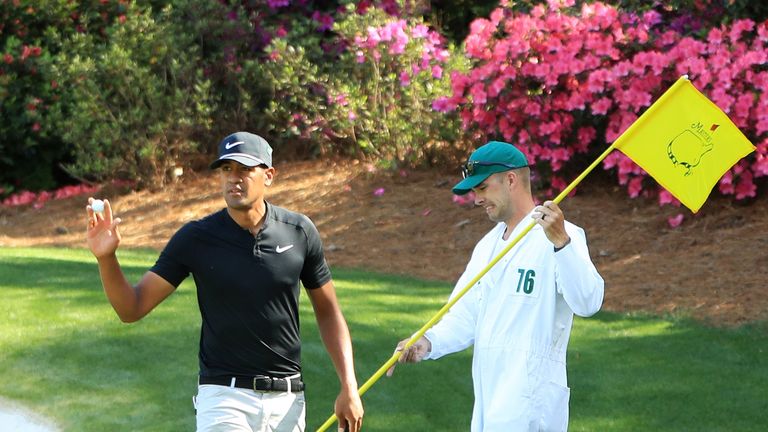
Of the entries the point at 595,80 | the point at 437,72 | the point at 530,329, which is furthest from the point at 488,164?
the point at 437,72

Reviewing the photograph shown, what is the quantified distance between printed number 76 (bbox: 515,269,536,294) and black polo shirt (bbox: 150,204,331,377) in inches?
32.8

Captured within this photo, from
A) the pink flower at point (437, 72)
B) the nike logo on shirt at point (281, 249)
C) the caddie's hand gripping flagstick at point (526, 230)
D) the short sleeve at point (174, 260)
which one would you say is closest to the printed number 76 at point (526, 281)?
the caddie's hand gripping flagstick at point (526, 230)

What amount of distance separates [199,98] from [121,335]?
268 inches

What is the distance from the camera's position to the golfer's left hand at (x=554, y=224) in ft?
14.4

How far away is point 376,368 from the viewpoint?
8375 millimetres

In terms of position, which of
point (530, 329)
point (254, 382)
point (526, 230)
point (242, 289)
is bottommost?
point (254, 382)

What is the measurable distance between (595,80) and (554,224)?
723cm

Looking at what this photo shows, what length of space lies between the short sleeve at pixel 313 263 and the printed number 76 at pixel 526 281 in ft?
2.57

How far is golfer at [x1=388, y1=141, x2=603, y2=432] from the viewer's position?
442cm

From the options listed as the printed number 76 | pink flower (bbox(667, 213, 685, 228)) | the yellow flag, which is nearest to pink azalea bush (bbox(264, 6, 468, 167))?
Answer: pink flower (bbox(667, 213, 685, 228))

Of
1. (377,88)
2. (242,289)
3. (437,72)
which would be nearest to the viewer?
(242,289)

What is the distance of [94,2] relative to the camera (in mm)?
16188

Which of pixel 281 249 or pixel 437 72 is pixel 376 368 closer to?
pixel 281 249

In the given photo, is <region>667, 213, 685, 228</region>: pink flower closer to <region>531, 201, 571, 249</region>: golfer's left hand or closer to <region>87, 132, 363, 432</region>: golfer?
<region>87, 132, 363, 432</region>: golfer
